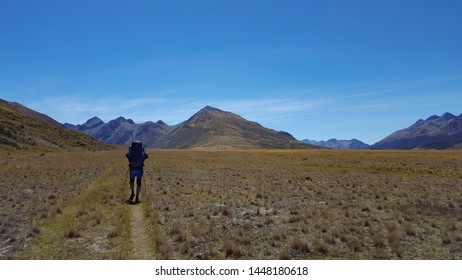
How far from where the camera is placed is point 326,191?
28.1m

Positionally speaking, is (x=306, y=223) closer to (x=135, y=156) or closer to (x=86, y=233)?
(x=86, y=233)

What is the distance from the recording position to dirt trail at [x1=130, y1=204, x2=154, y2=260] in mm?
11680

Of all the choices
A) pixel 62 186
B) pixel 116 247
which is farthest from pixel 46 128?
pixel 116 247

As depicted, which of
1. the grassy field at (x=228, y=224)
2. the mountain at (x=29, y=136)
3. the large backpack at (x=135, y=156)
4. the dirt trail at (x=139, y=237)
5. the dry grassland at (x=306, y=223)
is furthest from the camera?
the mountain at (x=29, y=136)

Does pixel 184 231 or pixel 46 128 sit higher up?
pixel 46 128

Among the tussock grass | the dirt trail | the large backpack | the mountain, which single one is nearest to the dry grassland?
the dirt trail

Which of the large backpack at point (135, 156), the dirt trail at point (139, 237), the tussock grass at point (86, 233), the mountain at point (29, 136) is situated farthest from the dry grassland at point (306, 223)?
the mountain at point (29, 136)

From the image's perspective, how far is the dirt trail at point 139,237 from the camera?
11680 mm

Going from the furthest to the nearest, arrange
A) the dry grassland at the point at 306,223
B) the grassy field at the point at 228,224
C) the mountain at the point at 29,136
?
the mountain at the point at 29,136
the dry grassland at the point at 306,223
the grassy field at the point at 228,224

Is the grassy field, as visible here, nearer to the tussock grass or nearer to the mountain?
the tussock grass

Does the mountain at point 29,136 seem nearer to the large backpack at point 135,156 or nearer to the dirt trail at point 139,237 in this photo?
the large backpack at point 135,156
